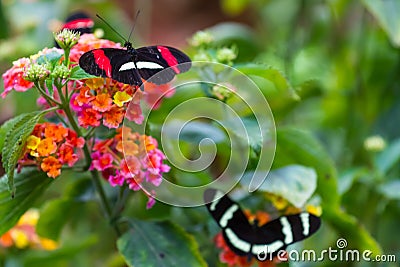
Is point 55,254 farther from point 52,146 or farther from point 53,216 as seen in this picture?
point 52,146

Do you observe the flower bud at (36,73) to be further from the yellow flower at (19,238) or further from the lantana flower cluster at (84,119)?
the yellow flower at (19,238)

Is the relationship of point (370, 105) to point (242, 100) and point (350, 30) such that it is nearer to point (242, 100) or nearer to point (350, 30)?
point (350, 30)

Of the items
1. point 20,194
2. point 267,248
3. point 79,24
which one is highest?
point 79,24

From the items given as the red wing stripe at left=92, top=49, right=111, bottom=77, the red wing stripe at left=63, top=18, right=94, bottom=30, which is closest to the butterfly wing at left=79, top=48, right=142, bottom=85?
the red wing stripe at left=92, top=49, right=111, bottom=77

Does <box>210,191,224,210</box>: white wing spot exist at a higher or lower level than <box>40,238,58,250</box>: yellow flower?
lower
